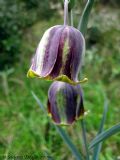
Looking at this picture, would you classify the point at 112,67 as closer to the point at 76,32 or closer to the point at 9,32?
the point at 9,32

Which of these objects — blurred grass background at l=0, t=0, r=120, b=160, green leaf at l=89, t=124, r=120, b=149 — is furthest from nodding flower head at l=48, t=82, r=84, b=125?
blurred grass background at l=0, t=0, r=120, b=160

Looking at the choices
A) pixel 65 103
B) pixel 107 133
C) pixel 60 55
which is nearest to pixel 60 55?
pixel 60 55

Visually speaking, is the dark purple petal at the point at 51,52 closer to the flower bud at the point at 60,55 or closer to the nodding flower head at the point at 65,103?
the flower bud at the point at 60,55

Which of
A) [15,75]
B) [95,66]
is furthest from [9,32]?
[95,66]

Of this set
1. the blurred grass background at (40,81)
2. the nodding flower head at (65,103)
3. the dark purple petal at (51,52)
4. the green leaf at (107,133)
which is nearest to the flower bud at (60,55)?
the dark purple petal at (51,52)

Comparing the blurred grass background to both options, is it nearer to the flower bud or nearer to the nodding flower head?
the nodding flower head

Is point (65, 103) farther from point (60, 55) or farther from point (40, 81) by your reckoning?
point (40, 81)
